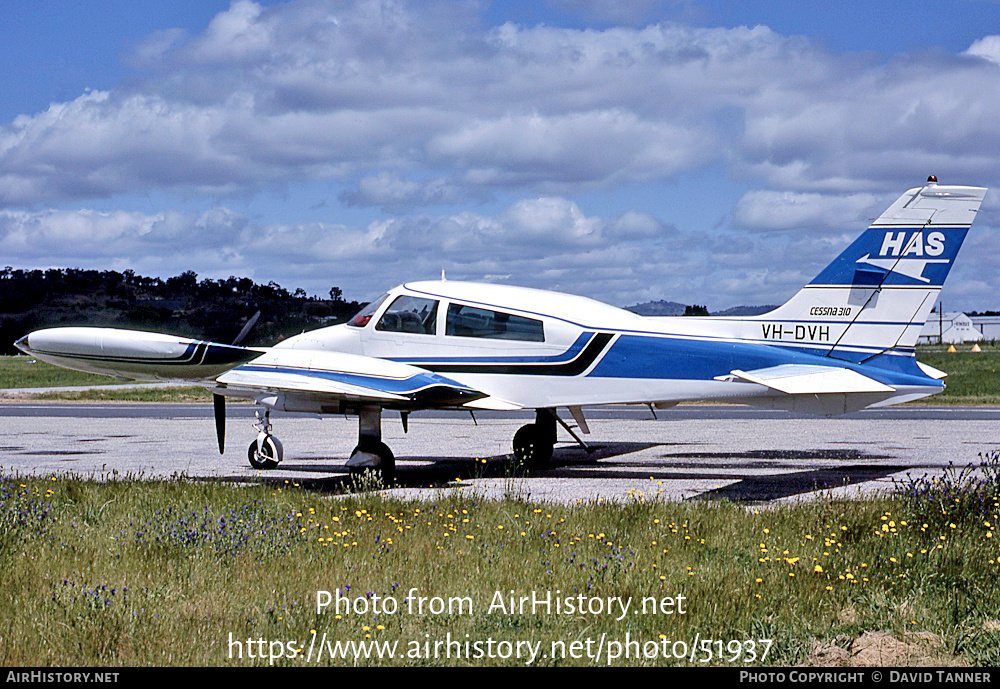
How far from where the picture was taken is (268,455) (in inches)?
624

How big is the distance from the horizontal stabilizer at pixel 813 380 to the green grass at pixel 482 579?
2058 mm

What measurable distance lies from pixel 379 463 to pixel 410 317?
8.06ft

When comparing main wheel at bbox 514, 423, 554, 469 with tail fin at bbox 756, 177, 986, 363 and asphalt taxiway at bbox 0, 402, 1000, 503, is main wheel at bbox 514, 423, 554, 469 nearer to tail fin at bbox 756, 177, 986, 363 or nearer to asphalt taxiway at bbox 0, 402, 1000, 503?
asphalt taxiway at bbox 0, 402, 1000, 503

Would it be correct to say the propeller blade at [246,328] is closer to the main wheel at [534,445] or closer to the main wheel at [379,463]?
the main wheel at [379,463]

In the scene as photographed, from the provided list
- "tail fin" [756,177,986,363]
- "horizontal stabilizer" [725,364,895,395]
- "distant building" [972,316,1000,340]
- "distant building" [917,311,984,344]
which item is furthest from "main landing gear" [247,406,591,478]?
"distant building" [972,316,1000,340]

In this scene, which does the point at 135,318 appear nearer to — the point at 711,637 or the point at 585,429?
the point at 585,429

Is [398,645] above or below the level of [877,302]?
below

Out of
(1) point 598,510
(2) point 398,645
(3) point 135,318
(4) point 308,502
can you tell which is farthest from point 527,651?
(3) point 135,318

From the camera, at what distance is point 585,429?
16281mm

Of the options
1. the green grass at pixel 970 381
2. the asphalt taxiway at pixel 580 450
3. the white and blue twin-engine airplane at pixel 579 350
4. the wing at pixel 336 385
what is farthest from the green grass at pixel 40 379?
the green grass at pixel 970 381

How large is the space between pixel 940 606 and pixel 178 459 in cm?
1432

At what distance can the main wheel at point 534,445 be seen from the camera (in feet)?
55.2

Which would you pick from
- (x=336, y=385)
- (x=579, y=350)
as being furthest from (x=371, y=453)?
(x=579, y=350)

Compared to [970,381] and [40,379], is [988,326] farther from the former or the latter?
[40,379]
